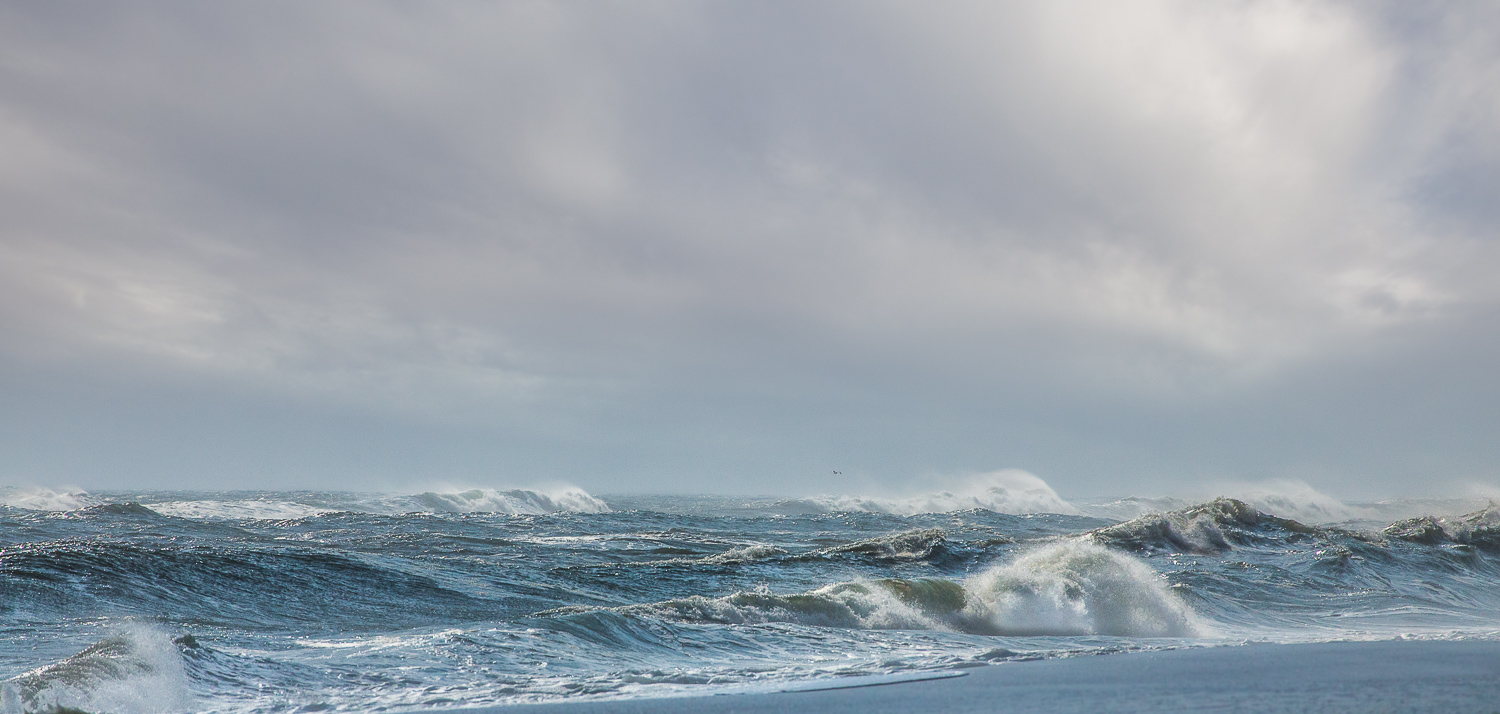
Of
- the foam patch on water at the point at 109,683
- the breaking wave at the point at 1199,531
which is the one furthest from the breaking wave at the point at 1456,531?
the foam patch on water at the point at 109,683

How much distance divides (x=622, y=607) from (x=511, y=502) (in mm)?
39610

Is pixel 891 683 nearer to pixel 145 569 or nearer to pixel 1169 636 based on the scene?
pixel 1169 636

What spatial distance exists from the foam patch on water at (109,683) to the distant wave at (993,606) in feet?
11.8

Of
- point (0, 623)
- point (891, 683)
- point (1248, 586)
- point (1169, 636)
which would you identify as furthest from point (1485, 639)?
point (0, 623)

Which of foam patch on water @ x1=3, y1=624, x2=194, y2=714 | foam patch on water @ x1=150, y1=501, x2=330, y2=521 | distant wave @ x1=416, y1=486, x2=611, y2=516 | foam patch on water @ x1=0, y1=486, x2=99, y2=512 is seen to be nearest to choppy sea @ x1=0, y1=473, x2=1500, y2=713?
foam patch on water @ x1=3, y1=624, x2=194, y2=714

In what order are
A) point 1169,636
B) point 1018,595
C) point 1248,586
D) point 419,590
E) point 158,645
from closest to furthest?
point 158,645
point 1169,636
point 1018,595
point 419,590
point 1248,586

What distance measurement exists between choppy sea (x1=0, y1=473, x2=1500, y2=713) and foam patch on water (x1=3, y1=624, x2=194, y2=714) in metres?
0.02

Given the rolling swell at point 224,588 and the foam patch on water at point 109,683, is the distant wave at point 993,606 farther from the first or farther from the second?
the foam patch on water at point 109,683

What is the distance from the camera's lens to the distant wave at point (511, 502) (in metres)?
43.9

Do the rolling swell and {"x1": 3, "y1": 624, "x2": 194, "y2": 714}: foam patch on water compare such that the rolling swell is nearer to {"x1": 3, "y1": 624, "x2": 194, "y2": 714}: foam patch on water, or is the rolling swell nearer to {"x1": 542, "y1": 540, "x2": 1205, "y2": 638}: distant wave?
{"x1": 542, "y1": 540, "x2": 1205, "y2": 638}: distant wave

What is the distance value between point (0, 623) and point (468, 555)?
315 inches

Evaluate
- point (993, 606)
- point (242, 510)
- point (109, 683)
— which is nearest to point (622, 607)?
point (993, 606)

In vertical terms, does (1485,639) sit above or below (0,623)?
above

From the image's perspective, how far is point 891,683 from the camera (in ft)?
19.7
